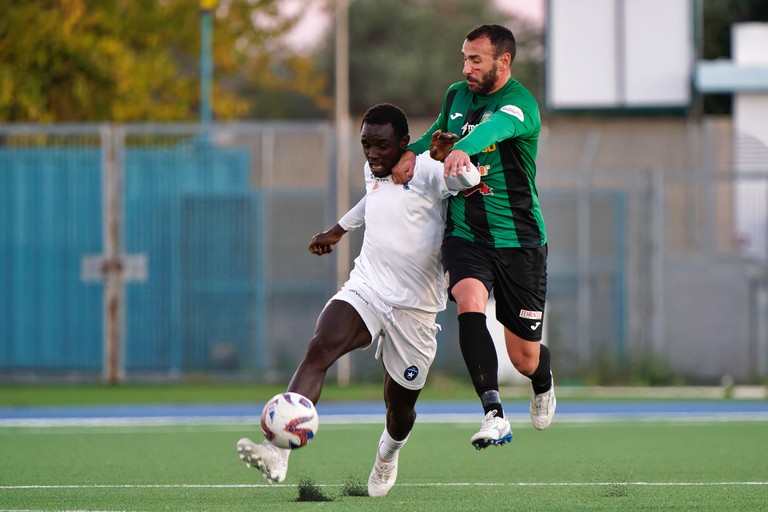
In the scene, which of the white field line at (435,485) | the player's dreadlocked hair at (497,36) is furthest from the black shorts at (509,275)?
the player's dreadlocked hair at (497,36)

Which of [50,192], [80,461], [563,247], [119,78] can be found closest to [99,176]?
[50,192]

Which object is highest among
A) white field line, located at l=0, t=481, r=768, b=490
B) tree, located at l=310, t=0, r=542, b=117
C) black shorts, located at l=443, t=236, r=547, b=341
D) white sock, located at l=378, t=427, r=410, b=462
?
tree, located at l=310, t=0, r=542, b=117

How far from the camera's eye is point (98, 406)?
15797 mm

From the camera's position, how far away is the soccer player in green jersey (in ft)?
24.3

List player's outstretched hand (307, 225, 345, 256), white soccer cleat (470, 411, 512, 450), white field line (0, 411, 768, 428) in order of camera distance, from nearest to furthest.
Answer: white soccer cleat (470, 411, 512, 450) → player's outstretched hand (307, 225, 345, 256) → white field line (0, 411, 768, 428)

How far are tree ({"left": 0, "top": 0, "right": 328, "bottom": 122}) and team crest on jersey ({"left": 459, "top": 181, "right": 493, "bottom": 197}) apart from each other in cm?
1508

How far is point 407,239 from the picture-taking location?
7.55 m

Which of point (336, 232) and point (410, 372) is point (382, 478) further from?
point (336, 232)

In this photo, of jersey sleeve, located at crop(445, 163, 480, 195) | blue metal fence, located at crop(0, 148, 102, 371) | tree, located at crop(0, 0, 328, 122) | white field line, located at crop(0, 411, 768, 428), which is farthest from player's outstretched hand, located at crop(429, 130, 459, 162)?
tree, located at crop(0, 0, 328, 122)

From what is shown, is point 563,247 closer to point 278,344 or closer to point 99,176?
point 278,344

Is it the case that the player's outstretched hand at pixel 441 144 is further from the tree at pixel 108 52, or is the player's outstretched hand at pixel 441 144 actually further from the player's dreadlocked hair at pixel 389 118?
the tree at pixel 108 52

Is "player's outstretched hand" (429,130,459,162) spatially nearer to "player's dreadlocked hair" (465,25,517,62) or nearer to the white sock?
"player's dreadlocked hair" (465,25,517,62)

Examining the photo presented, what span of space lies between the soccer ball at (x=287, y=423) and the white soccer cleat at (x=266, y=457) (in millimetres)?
49

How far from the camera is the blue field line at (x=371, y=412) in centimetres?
1402
